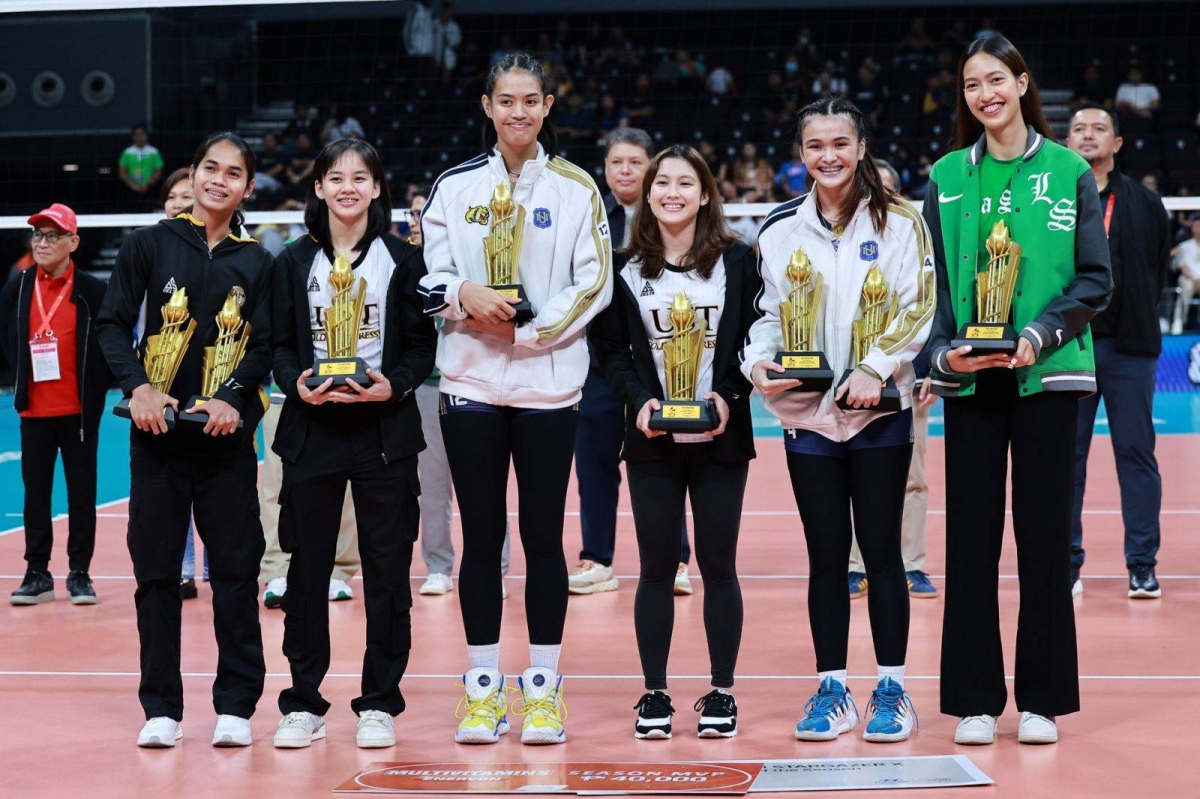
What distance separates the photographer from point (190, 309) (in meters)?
4.28

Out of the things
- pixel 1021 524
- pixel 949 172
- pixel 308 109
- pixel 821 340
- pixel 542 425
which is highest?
pixel 308 109

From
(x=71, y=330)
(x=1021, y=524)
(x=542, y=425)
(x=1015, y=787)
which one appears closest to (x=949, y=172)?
(x=1021, y=524)

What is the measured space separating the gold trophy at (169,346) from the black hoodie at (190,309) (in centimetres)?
3

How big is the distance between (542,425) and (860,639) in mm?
2049

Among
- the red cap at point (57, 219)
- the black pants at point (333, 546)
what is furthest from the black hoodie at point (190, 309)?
the red cap at point (57, 219)

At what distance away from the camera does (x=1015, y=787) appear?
3.67 metres

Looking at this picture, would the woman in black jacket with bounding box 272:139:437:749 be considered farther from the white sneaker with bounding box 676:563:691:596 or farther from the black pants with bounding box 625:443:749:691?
the white sneaker with bounding box 676:563:691:596

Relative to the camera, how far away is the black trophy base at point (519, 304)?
4047 millimetres

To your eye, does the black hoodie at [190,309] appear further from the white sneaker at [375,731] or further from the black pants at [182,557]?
the white sneaker at [375,731]

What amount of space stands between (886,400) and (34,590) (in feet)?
14.5

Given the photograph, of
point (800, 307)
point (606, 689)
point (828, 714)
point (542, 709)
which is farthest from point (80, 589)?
point (800, 307)

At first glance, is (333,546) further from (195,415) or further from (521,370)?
(521,370)

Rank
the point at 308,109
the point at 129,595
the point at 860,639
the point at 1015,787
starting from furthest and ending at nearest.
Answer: the point at 308,109 < the point at 129,595 < the point at 860,639 < the point at 1015,787

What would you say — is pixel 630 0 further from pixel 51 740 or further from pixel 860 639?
pixel 51 740
